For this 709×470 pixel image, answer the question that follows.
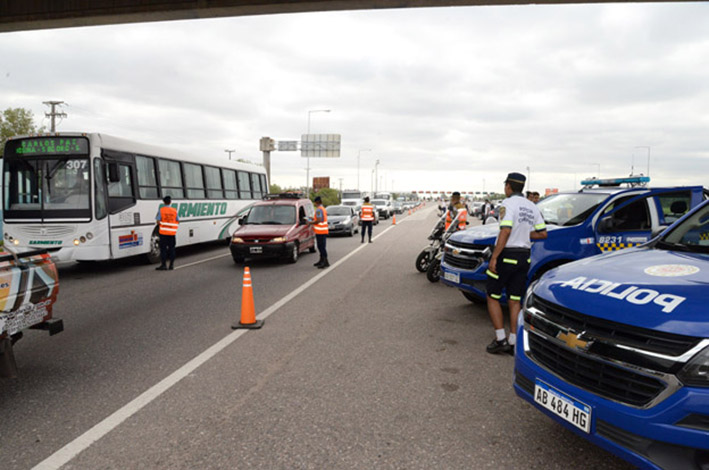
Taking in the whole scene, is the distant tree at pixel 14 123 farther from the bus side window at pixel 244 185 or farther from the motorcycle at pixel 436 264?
the motorcycle at pixel 436 264

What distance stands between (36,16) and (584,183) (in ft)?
43.0

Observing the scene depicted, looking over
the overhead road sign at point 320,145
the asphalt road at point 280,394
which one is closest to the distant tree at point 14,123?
the overhead road sign at point 320,145

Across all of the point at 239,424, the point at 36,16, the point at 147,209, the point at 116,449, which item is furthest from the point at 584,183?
the point at 36,16

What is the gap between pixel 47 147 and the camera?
403 inches

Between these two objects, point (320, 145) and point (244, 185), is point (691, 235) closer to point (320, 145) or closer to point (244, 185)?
point (244, 185)

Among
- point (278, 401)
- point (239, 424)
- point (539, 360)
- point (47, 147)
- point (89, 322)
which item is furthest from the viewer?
point (47, 147)

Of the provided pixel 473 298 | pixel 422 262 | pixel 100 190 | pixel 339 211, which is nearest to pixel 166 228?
pixel 100 190

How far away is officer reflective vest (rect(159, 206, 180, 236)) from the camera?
1098 centimetres

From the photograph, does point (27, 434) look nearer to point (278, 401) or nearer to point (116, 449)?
point (116, 449)

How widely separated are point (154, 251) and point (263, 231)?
3174 millimetres

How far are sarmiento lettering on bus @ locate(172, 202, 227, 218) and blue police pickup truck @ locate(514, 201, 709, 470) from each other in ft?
40.3

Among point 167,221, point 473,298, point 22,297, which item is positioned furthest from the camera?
point 167,221

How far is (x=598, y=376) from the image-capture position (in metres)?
2.47

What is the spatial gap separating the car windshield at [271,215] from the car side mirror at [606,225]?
830cm
